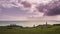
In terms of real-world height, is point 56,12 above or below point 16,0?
below

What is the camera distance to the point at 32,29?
2826 mm

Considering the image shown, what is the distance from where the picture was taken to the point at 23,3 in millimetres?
2879

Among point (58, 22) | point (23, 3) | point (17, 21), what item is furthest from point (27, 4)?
point (58, 22)

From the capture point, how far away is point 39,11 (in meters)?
2.87

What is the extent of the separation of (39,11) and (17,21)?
14.7 inches

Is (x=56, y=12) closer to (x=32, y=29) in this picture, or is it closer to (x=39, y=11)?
(x=39, y=11)

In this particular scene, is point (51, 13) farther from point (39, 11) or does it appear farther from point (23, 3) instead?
point (23, 3)

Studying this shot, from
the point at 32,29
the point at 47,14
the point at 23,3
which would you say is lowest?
the point at 32,29

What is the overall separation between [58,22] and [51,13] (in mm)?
175

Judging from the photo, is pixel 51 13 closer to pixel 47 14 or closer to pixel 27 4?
pixel 47 14

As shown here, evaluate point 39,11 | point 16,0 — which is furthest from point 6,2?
point 39,11

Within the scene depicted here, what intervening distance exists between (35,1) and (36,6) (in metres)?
0.08

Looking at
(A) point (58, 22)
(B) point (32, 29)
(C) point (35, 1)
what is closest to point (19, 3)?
(C) point (35, 1)

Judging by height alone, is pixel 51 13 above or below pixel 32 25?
above
